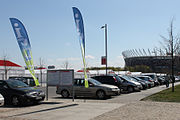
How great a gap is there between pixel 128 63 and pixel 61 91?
115 meters

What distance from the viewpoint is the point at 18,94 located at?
42.2 ft

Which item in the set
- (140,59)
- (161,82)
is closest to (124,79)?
(161,82)

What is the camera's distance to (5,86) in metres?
13.5

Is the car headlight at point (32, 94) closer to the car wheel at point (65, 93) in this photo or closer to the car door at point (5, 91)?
the car door at point (5, 91)

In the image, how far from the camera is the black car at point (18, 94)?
1275 cm

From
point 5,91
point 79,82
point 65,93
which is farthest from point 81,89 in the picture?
point 5,91

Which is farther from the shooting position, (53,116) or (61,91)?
(61,91)

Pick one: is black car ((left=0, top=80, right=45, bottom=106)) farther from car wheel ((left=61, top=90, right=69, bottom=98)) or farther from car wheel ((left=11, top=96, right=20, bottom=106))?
car wheel ((left=61, top=90, right=69, bottom=98))

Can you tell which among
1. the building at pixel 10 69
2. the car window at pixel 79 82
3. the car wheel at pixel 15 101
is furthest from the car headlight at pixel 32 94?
the building at pixel 10 69

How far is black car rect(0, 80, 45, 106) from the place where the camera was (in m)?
12.8

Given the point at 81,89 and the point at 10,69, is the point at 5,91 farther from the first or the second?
the point at 10,69

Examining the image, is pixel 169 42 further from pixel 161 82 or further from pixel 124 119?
pixel 161 82

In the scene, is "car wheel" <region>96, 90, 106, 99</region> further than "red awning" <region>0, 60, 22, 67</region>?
No

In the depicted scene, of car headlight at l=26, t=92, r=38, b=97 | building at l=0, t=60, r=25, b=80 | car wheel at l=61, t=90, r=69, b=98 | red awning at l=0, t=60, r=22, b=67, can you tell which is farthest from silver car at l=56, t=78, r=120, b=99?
red awning at l=0, t=60, r=22, b=67
